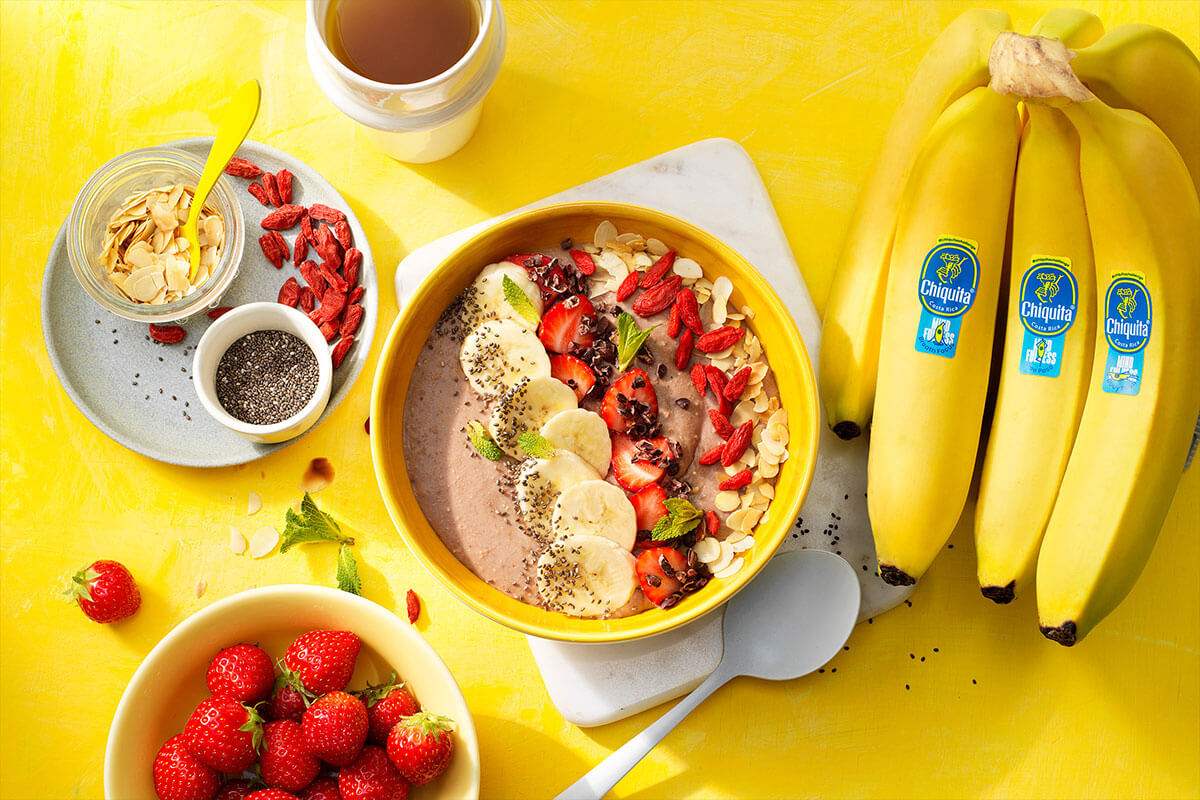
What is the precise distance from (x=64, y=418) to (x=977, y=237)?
153 centimetres

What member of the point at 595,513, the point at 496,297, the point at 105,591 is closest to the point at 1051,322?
the point at 595,513

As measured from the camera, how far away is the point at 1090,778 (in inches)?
59.4

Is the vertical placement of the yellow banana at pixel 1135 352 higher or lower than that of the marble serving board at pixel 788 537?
higher

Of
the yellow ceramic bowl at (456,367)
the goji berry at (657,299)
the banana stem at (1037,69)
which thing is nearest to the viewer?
the banana stem at (1037,69)

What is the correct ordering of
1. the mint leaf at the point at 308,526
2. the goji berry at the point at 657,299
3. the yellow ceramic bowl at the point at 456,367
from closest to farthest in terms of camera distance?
1. the yellow ceramic bowl at the point at 456,367
2. the goji berry at the point at 657,299
3. the mint leaf at the point at 308,526

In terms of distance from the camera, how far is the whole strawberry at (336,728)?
1255 millimetres

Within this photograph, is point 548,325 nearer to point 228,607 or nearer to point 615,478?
point 615,478

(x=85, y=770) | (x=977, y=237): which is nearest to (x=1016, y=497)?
(x=977, y=237)

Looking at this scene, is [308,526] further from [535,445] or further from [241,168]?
[241,168]

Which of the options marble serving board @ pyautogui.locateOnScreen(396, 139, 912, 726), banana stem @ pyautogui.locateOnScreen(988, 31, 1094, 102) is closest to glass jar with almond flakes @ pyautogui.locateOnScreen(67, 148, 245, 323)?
marble serving board @ pyautogui.locateOnScreen(396, 139, 912, 726)

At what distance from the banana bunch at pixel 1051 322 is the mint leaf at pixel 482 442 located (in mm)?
562

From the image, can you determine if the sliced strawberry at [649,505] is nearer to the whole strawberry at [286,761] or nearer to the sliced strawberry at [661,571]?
the sliced strawberry at [661,571]

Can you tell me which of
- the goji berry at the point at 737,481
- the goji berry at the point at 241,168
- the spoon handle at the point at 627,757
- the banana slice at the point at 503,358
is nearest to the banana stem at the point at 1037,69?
the goji berry at the point at 737,481

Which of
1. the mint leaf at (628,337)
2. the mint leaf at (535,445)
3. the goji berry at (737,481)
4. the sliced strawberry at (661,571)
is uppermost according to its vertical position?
the mint leaf at (628,337)
